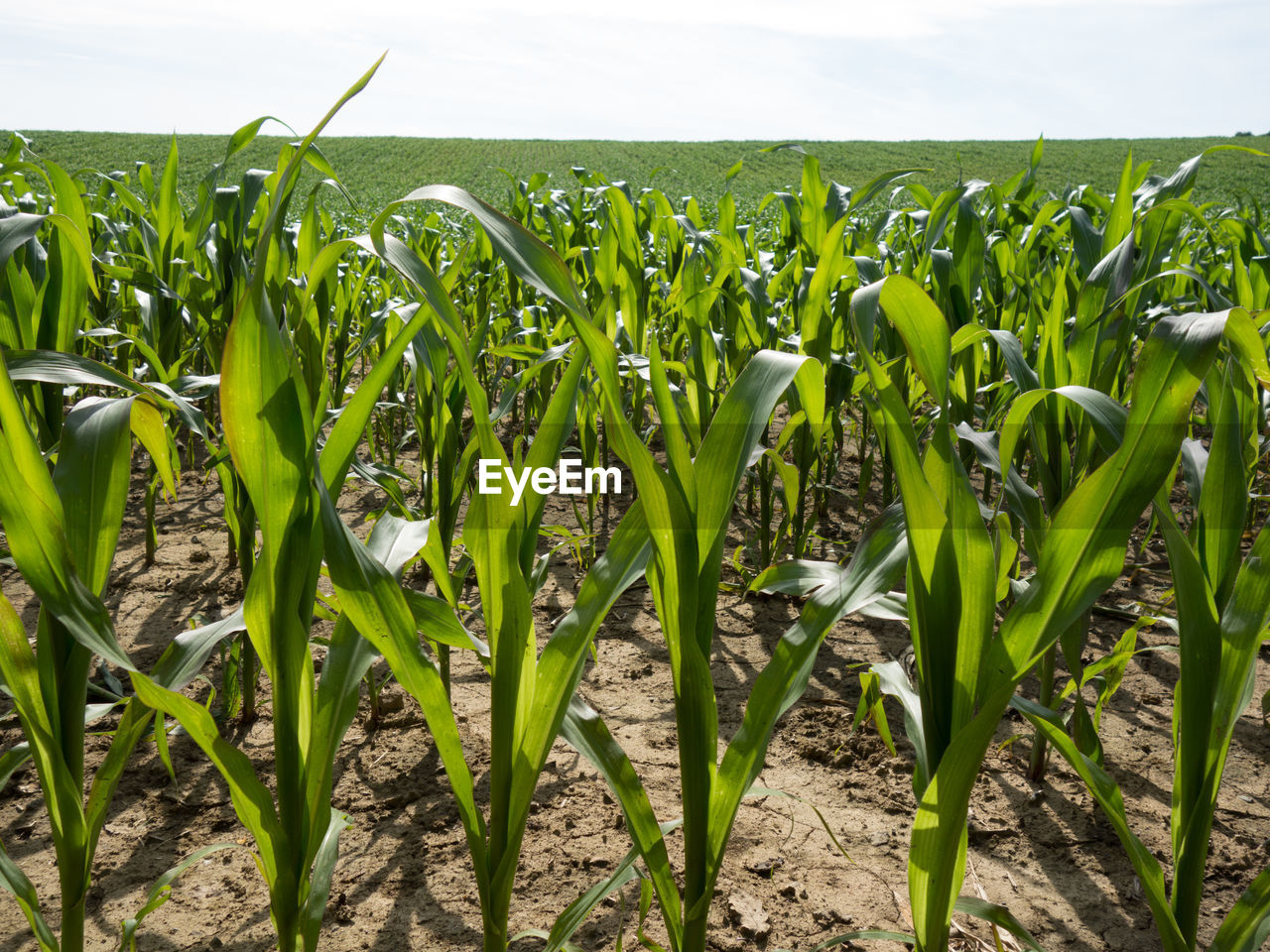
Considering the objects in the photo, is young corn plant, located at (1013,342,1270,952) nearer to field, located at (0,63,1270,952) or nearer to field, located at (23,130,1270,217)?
field, located at (0,63,1270,952)

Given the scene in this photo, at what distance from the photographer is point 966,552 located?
0.81 m

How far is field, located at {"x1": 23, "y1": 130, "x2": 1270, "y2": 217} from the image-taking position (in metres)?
21.8

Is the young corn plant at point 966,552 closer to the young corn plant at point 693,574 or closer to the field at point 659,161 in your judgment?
the young corn plant at point 693,574

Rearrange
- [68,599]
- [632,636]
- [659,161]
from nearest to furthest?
[68,599], [632,636], [659,161]

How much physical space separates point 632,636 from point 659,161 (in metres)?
28.2

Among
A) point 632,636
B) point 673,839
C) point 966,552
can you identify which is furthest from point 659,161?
point 966,552

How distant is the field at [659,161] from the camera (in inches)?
856

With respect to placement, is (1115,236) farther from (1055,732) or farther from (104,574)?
(104,574)

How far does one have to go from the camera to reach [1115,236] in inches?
69.4

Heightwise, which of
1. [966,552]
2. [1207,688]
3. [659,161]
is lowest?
[1207,688]

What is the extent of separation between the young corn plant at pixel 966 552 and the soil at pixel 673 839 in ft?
0.77

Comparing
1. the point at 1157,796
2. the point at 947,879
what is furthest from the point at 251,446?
the point at 1157,796

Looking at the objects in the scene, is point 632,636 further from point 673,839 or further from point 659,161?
point 659,161

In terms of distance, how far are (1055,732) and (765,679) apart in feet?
0.89
